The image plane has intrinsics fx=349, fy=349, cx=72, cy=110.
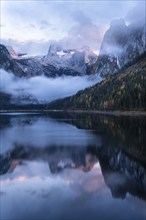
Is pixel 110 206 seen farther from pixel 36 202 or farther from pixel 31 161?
pixel 31 161

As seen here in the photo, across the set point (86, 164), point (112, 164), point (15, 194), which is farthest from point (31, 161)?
point (15, 194)

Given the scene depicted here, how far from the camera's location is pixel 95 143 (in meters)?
66.3

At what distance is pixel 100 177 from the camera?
123 ft

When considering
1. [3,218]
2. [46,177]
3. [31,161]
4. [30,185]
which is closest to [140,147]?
[31,161]

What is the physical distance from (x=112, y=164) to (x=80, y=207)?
60.4ft

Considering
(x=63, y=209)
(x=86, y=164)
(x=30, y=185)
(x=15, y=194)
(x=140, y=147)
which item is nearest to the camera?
(x=63, y=209)

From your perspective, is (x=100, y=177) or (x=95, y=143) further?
(x=95, y=143)

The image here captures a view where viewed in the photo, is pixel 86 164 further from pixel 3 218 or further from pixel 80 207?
pixel 3 218

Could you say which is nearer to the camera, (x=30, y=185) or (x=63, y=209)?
(x=63, y=209)

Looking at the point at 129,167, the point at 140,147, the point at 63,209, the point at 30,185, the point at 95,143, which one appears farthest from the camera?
the point at 95,143

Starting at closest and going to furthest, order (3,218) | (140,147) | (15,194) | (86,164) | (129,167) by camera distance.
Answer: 1. (3,218)
2. (15,194)
3. (129,167)
4. (86,164)
5. (140,147)

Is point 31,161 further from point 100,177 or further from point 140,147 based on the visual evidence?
point 140,147

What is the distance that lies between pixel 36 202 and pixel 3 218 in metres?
4.27

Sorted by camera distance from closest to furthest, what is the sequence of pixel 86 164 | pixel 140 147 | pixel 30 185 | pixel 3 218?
pixel 3 218
pixel 30 185
pixel 86 164
pixel 140 147
